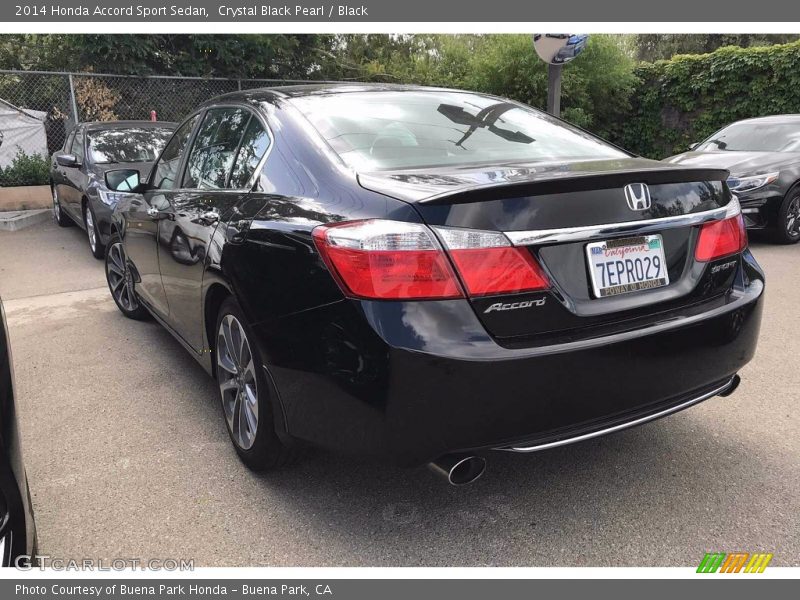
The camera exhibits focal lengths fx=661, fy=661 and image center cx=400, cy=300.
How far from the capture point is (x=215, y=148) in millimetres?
3369

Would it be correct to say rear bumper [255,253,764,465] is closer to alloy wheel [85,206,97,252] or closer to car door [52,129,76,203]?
alloy wheel [85,206,97,252]

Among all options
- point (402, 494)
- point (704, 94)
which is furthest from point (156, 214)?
point (704, 94)

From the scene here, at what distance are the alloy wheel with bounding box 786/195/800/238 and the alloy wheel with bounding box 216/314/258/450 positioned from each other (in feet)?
22.6

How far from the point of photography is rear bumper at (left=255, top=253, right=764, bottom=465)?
6.42ft

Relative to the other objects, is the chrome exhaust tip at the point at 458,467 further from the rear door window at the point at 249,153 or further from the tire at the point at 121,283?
the tire at the point at 121,283

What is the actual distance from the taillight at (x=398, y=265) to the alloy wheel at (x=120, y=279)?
10.7ft

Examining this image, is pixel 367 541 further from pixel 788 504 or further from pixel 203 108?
pixel 203 108

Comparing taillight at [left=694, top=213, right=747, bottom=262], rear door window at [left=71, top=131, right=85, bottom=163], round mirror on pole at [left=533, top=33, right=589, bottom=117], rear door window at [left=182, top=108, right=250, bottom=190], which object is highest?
round mirror on pole at [left=533, top=33, right=589, bottom=117]

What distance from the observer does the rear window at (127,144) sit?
25.6 feet

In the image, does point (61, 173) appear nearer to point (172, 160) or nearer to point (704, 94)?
point (172, 160)

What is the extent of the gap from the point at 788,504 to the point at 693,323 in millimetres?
841

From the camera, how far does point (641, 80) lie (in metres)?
14.4

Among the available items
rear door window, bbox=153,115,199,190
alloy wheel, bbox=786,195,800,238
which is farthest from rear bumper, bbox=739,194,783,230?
rear door window, bbox=153,115,199,190

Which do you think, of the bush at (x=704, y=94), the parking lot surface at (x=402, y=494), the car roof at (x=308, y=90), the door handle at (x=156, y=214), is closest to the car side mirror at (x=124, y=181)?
the door handle at (x=156, y=214)
